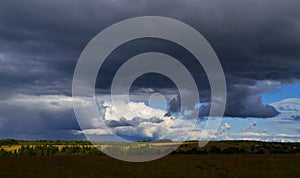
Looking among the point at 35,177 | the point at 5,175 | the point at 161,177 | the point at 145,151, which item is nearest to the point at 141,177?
the point at 161,177

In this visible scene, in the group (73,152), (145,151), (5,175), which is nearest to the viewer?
(5,175)

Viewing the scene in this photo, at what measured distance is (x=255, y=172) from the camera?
2566 inches

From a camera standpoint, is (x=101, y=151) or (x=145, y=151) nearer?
(x=145, y=151)

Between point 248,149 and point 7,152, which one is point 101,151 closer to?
point 7,152

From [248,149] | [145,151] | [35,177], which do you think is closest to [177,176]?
[35,177]

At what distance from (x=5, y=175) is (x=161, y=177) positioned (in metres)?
23.0

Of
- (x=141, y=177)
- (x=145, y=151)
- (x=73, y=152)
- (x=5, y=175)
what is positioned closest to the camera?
(x=141, y=177)

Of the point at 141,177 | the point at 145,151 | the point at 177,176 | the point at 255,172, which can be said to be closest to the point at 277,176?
the point at 255,172

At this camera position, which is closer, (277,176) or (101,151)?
(277,176)

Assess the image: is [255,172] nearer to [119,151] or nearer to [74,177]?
[74,177]

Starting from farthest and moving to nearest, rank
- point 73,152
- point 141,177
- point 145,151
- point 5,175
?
point 73,152 < point 145,151 < point 5,175 < point 141,177

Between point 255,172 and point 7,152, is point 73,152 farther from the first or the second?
point 255,172

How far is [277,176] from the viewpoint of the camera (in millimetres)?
59500

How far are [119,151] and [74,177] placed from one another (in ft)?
270
